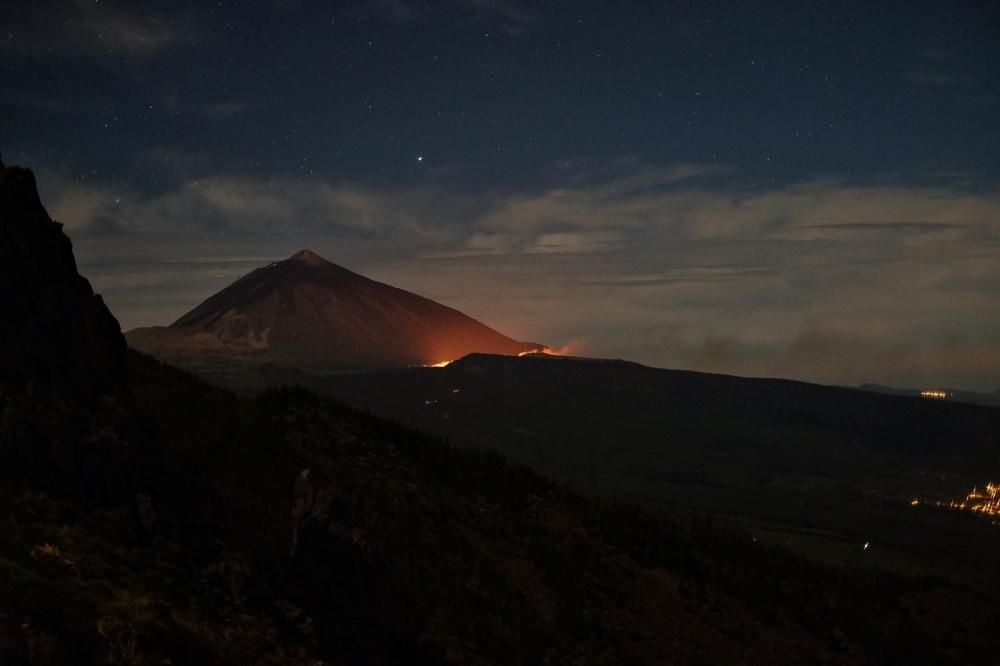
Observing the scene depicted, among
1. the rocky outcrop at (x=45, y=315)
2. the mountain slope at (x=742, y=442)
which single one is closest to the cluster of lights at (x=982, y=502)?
the mountain slope at (x=742, y=442)

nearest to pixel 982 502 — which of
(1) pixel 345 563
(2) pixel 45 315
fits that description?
(1) pixel 345 563

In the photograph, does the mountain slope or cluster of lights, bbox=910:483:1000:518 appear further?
cluster of lights, bbox=910:483:1000:518

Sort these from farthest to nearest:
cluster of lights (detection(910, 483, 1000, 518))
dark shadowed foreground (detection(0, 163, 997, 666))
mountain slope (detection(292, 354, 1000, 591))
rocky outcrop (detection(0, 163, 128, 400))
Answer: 1. cluster of lights (detection(910, 483, 1000, 518))
2. mountain slope (detection(292, 354, 1000, 591))
3. rocky outcrop (detection(0, 163, 128, 400))
4. dark shadowed foreground (detection(0, 163, 997, 666))

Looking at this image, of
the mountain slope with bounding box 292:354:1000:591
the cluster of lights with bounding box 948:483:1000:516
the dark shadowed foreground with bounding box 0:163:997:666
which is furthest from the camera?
the cluster of lights with bounding box 948:483:1000:516

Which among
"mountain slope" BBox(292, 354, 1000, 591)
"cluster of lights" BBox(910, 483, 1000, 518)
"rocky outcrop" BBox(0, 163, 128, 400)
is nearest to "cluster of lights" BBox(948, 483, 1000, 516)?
"cluster of lights" BBox(910, 483, 1000, 518)

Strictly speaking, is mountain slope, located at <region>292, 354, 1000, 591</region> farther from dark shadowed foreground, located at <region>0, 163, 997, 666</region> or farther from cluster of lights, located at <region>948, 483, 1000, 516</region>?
dark shadowed foreground, located at <region>0, 163, 997, 666</region>

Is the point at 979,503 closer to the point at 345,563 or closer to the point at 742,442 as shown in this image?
the point at 742,442

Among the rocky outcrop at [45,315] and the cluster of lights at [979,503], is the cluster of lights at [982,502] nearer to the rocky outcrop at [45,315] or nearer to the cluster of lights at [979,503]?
the cluster of lights at [979,503]

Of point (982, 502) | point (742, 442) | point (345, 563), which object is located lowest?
point (982, 502)
